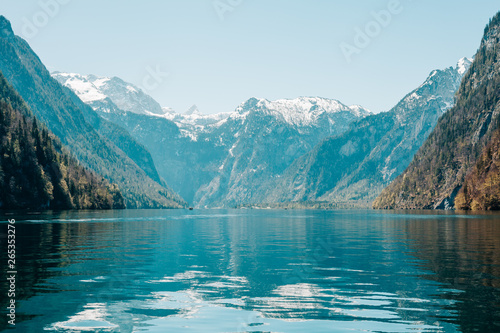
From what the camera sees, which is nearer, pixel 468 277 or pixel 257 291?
pixel 257 291

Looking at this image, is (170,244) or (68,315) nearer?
(68,315)

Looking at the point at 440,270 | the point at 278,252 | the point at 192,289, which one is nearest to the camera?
the point at 192,289

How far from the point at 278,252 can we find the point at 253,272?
1698 centimetres

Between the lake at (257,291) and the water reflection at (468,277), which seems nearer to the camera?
the lake at (257,291)

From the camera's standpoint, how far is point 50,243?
66938mm

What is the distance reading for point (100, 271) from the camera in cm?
4328

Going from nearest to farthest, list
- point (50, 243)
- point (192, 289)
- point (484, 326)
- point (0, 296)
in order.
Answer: point (484, 326) → point (0, 296) → point (192, 289) → point (50, 243)

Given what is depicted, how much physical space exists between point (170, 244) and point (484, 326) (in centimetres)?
5369

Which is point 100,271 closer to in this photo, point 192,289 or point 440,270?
point 192,289

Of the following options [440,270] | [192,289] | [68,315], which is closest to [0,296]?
[68,315]

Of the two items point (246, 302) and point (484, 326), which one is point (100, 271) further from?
point (484, 326)

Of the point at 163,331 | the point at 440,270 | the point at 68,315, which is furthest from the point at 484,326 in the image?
the point at 68,315

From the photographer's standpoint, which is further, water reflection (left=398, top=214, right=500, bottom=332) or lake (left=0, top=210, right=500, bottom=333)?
water reflection (left=398, top=214, right=500, bottom=332)

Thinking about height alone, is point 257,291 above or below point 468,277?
below
